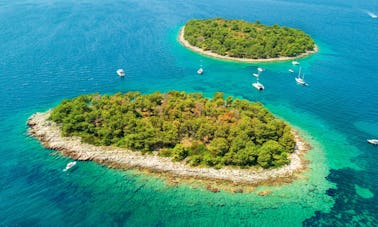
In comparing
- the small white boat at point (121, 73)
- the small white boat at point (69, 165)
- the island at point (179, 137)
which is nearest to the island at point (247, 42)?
the small white boat at point (121, 73)

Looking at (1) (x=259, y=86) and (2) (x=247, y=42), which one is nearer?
(1) (x=259, y=86)

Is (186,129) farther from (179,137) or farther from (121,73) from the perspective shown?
(121,73)

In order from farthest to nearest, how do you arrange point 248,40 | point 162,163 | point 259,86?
point 248,40, point 259,86, point 162,163

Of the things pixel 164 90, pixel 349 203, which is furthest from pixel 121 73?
pixel 349 203

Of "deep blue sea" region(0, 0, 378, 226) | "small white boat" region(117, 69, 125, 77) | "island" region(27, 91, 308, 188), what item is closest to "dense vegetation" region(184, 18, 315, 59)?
"deep blue sea" region(0, 0, 378, 226)

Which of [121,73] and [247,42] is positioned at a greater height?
[247,42]

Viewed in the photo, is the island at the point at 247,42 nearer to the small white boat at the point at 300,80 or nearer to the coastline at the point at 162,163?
the small white boat at the point at 300,80

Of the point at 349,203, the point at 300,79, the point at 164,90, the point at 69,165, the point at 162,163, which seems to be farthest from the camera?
the point at 300,79
